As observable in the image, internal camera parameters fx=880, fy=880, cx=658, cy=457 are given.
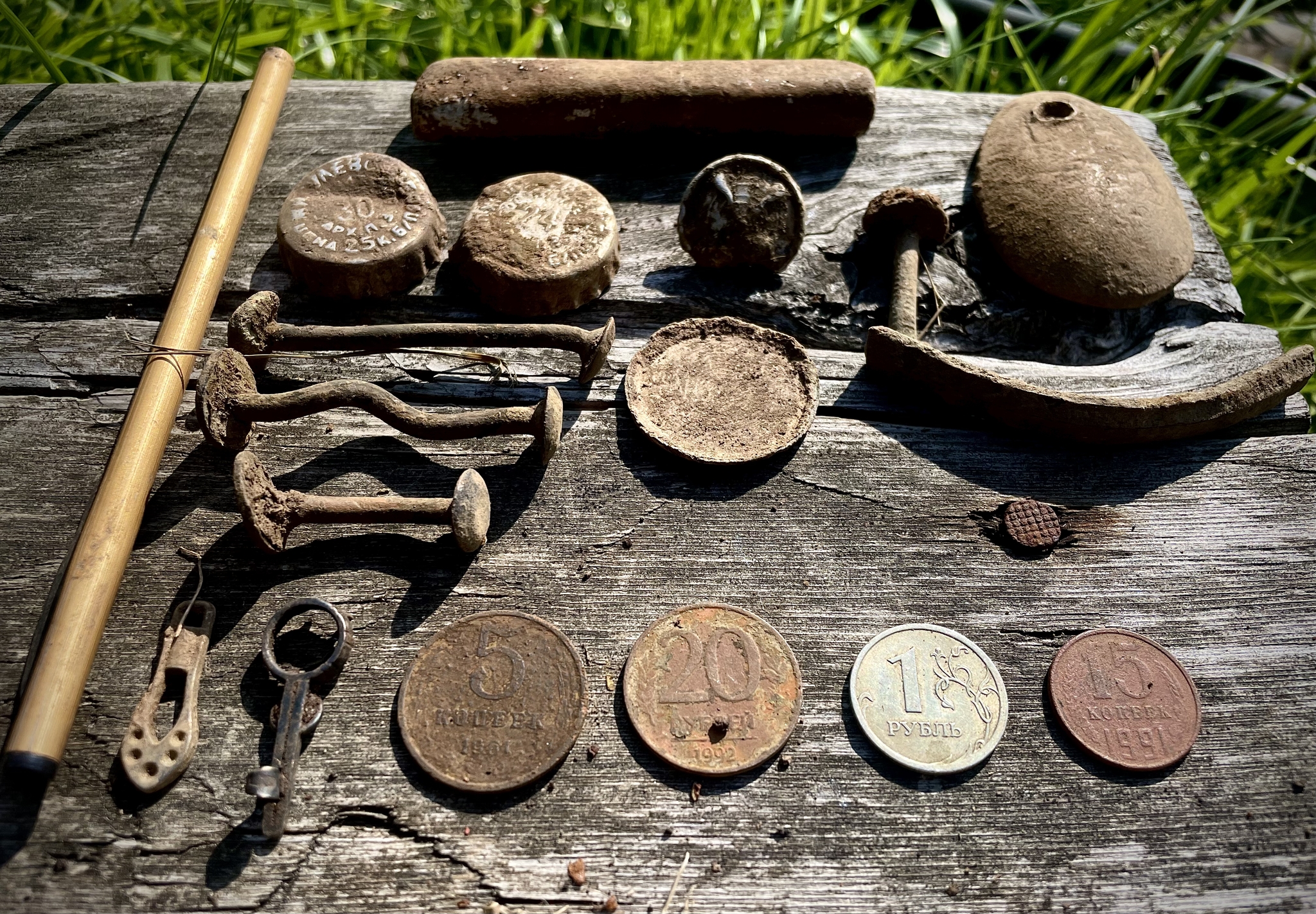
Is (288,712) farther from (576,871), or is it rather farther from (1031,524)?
(1031,524)

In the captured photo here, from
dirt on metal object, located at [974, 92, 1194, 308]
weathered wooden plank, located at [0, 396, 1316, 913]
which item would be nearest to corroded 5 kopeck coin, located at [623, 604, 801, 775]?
weathered wooden plank, located at [0, 396, 1316, 913]

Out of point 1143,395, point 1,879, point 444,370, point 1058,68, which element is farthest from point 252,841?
point 1058,68

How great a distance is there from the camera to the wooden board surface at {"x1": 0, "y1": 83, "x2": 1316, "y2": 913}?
1.60 m

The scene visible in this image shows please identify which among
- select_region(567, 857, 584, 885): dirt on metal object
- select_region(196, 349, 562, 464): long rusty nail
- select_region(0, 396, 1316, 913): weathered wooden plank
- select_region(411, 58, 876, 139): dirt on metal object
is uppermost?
select_region(411, 58, 876, 139): dirt on metal object

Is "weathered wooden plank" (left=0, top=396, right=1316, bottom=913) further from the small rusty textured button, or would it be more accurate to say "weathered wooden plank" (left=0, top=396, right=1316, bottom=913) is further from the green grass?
the green grass

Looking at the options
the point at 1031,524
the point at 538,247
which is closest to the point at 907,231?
the point at 1031,524

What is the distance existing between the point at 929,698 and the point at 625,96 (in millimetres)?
1854

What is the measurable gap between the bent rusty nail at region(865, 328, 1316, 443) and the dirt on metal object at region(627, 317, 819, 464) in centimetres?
24

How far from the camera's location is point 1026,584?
198 cm

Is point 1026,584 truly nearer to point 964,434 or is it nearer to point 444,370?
point 964,434

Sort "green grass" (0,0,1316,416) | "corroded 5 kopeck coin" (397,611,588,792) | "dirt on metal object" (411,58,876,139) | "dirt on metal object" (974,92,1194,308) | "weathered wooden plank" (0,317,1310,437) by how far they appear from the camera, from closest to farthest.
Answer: "corroded 5 kopeck coin" (397,611,588,792), "weathered wooden plank" (0,317,1310,437), "dirt on metal object" (974,92,1194,308), "dirt on metal object" (411,58,876,139), "green grass" (0,0,1316,416)

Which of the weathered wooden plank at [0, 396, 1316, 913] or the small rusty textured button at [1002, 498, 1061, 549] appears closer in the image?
the weathered wooden plank at [0, 396, 1316, 913]

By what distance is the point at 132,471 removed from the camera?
190cm

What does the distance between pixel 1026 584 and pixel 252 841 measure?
1.66 metres
